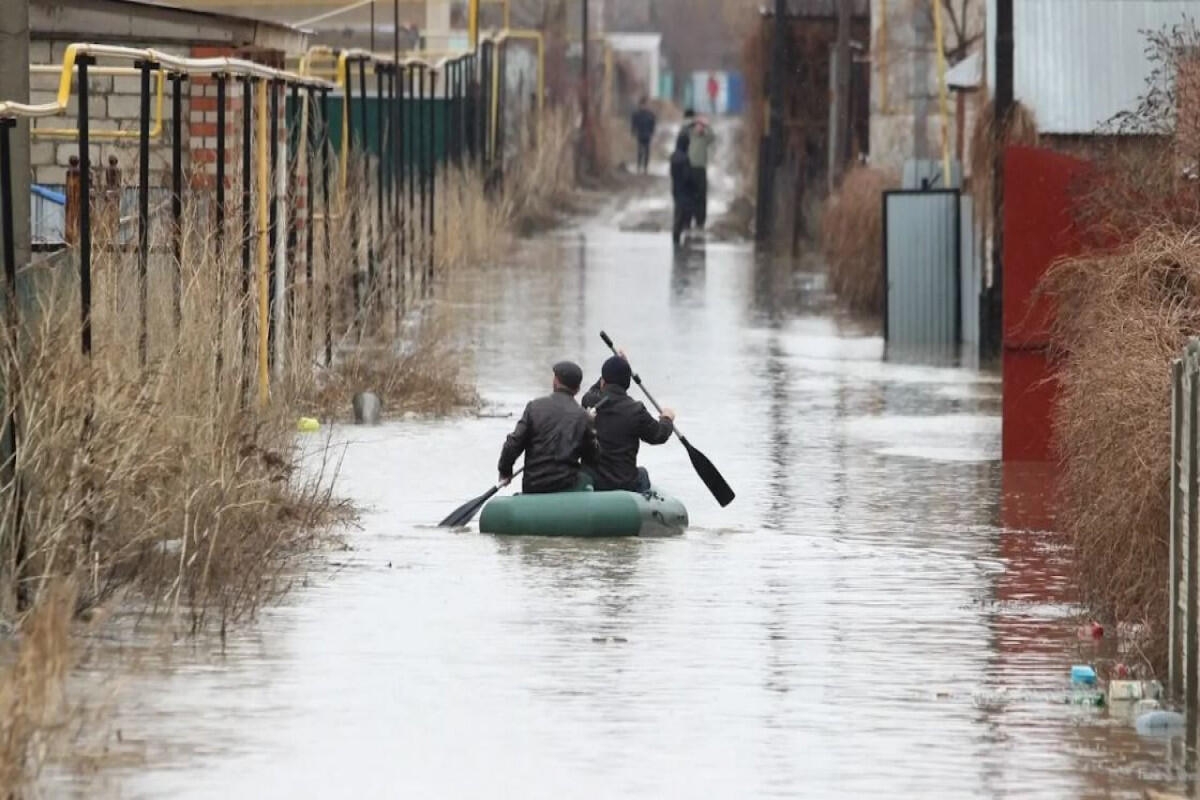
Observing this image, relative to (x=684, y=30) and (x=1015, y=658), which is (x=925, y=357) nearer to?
(x=1015, y=658)

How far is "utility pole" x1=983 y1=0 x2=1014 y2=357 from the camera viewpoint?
A: 22.4 metres

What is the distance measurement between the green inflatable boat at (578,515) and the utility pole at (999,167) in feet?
25.0

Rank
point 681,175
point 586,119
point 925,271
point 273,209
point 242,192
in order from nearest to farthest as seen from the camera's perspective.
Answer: point 242,192, point 273,209, point 925,271, point 681,175, point 586,119

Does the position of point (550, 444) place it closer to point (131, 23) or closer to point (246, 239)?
point (246, 239)

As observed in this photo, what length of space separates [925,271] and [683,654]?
1533cm

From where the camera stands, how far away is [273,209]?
17.3 meters

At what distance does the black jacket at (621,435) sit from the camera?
14359 millimetres

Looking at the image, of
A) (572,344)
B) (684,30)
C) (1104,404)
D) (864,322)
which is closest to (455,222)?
(864,322)

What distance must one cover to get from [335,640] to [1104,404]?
3.23m

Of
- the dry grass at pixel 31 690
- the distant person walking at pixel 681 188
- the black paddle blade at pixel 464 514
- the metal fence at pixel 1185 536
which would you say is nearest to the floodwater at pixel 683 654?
the black paddle blade at pixel 464 514

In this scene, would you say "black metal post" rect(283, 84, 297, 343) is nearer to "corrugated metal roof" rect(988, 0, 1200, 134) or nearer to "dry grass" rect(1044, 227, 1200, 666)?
"dry grass" rect(1044, 227, 1200, 666)

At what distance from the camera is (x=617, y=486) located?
47.2 feet

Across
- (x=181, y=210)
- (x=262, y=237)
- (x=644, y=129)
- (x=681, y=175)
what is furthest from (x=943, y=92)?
(x=644, y=129)

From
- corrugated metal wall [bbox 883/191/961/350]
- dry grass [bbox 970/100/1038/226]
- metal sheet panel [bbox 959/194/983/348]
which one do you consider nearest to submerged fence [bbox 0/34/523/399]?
corrugated metal wall [bbox 883/191/961/350]
